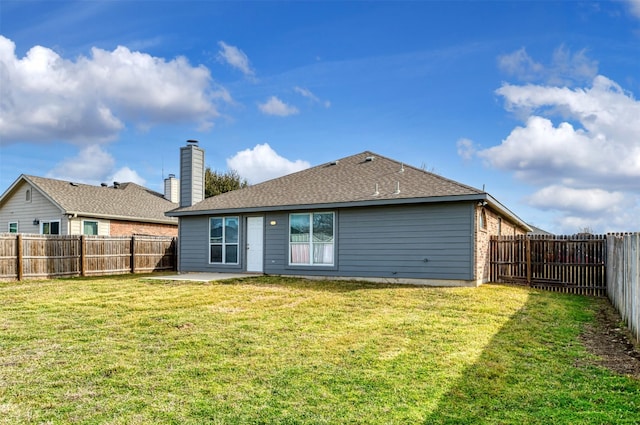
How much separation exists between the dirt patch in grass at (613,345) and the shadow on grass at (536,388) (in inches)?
7.3

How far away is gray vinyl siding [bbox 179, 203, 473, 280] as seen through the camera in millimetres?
11711

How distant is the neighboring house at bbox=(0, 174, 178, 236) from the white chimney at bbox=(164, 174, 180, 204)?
212cm

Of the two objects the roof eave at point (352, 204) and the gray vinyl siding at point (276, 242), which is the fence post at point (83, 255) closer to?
the roof eave at point (352, 204)

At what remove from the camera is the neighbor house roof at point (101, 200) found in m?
19.9

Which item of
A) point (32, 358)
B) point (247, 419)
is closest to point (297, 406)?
point (247, 419)

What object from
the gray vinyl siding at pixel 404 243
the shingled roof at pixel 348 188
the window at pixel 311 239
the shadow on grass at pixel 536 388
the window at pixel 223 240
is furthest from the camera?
the window at pixel 223 240

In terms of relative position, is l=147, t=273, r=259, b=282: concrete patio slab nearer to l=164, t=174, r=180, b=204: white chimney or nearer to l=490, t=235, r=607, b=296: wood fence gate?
l=490, t=235, r=607, b=296: wood fence gate

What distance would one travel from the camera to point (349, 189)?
46.2 feet

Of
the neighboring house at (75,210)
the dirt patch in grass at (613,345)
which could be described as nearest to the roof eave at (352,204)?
the dirt patch in grass at (613,345)

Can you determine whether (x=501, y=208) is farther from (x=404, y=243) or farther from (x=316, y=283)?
(x=316, y=283)

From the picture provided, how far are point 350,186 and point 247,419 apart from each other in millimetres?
11149

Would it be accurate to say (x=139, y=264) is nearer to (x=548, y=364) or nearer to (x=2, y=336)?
(x=2, y=336)

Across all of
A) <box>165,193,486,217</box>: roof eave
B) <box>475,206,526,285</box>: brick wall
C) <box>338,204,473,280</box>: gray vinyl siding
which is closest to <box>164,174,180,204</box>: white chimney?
<box>165,193,486,217</box>: roof eave

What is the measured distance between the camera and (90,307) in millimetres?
8992
